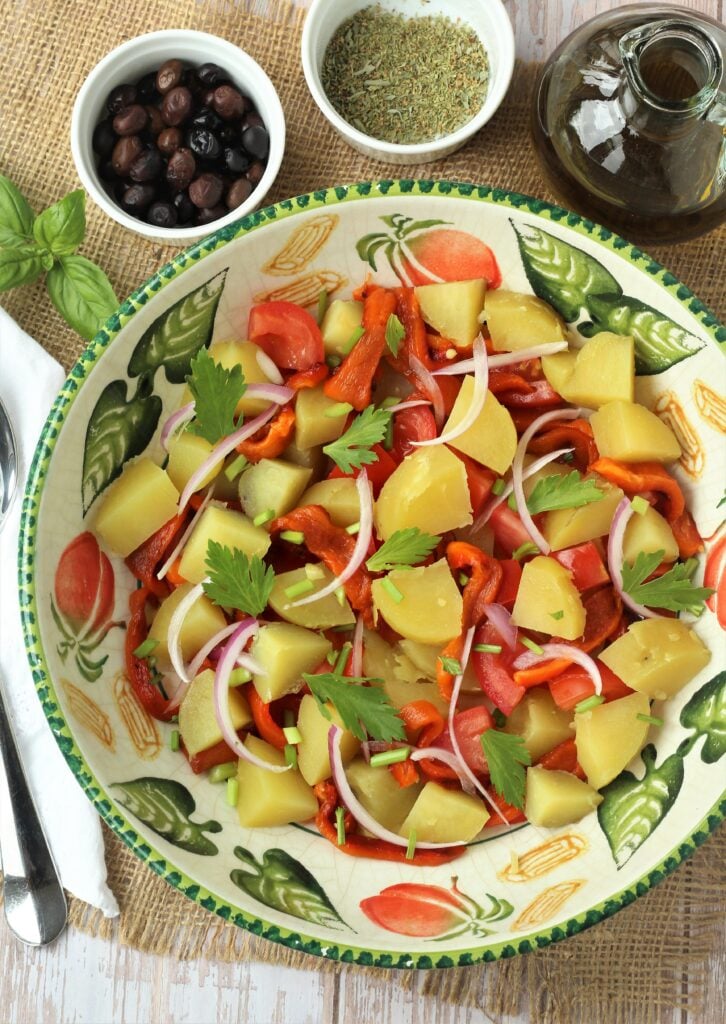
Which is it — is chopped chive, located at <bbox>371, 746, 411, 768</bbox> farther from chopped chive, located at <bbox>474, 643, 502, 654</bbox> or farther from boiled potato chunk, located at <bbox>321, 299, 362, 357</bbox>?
boiled potato chunk, located at <bbox>321, 299, 362, 357</bbox>

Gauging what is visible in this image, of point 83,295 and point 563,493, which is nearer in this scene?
point 563,493

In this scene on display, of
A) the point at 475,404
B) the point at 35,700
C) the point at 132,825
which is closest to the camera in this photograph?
the point at 132,825

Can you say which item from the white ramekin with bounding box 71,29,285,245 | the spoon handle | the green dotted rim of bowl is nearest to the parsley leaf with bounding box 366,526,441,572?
the green dotted rim of bowl

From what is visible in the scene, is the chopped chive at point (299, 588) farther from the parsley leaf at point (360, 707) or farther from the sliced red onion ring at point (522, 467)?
the sliced red onion ring at point (522, 467)

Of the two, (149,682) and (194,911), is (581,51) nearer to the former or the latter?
(149,682)

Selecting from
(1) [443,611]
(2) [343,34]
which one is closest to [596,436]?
(1) [443,611]

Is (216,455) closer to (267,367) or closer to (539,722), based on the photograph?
(267,367)

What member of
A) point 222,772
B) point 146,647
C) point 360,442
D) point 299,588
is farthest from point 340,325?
point 222,772
